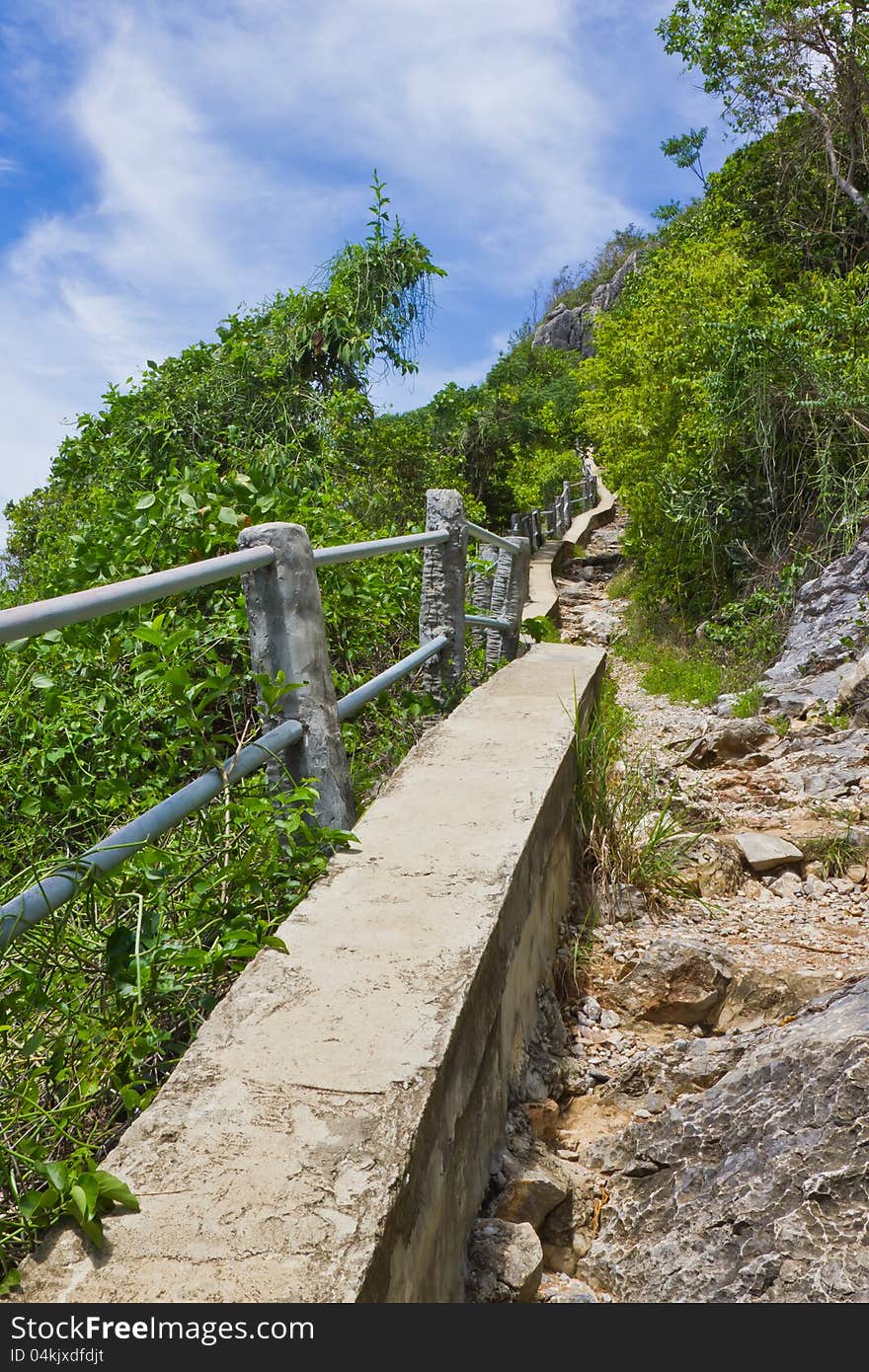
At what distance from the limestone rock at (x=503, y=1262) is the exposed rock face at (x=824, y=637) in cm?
574

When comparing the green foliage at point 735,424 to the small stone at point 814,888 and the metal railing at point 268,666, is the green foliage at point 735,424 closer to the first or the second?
the small stone at point 814,888

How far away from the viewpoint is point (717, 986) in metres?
3.39

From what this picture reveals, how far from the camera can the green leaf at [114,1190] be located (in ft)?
4.97

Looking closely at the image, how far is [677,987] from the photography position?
3391 millimetres

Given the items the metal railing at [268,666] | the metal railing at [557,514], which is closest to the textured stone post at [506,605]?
the metal railing at [268,666]

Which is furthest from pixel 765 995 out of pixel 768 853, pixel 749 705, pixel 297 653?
pixel 749 705

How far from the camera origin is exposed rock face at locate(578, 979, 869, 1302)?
187 cm

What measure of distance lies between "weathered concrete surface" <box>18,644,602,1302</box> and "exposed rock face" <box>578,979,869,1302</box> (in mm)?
349

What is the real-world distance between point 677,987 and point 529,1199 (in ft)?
3.92

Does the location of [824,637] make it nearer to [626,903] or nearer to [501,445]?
[626,903]

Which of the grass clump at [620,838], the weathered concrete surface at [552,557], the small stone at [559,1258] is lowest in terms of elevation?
the small stone at [559,1258]

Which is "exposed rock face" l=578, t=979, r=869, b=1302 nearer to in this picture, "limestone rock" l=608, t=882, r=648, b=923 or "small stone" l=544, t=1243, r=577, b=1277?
"small stone" l=544, t=1243, r=577, b=1277

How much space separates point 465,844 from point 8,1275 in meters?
1.65
